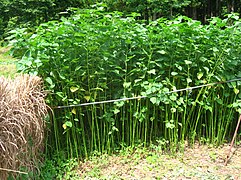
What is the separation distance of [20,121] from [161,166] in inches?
60.1

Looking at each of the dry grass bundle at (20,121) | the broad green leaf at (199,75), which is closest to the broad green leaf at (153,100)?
the broad green leaf at (199,75)

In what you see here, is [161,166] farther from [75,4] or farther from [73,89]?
[75,4]

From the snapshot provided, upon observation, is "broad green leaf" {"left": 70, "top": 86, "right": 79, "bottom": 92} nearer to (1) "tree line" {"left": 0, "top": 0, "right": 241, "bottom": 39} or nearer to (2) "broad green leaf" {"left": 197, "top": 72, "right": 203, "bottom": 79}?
(2) "broad green leaf" {"left": 197, "top": 72, "right": 203, "bottom": 79}

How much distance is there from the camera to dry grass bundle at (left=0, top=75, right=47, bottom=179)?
2043 mm

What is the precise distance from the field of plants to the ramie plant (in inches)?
0.4

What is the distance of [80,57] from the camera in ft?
8.71

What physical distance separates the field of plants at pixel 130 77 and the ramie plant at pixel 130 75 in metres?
0.01

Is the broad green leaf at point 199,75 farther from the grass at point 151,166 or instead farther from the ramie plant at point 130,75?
the grass at point 151,166

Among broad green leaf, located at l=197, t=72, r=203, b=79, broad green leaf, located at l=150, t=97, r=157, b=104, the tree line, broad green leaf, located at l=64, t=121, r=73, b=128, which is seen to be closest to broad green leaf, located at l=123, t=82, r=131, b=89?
broad green leaf, located at l=150, t=97, r=157, b=104

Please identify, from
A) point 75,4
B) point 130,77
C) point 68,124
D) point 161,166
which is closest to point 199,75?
point 130,77

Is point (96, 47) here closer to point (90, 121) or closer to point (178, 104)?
point (90, 121)

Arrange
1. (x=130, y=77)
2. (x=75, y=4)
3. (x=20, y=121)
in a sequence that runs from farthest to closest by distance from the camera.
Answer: (x=75, y=4), (x=130, y=77), (x=20, y=121)

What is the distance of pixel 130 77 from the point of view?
113 inches

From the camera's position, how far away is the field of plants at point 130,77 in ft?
8.31
